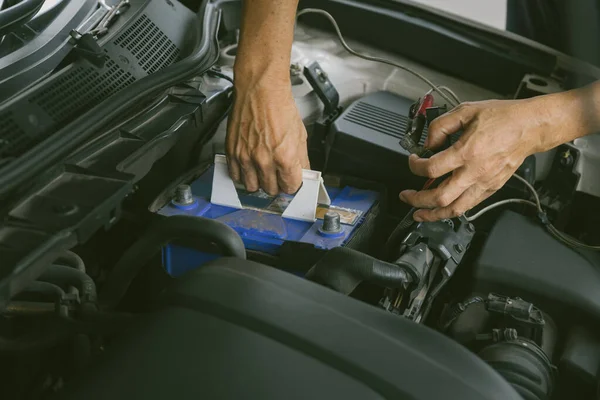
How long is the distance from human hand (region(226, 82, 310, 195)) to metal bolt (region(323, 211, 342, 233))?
0.09 m

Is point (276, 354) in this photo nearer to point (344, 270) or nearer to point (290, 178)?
point (344, 270)

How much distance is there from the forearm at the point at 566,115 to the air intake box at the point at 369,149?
9.4 inches

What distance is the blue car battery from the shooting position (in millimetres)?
1068

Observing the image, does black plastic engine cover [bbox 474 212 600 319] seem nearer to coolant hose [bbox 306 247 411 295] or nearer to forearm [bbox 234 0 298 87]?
coolant hose [bbox 306 247 411 295]

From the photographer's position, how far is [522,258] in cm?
111

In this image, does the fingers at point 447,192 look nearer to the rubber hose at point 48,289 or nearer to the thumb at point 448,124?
the thumb at point 448,124

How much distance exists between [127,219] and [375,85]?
2.18 ft

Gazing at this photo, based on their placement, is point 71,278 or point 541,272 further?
point 541,272

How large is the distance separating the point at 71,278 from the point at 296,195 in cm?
39

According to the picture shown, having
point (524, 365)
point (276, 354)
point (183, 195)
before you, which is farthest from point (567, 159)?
point (276, 354)

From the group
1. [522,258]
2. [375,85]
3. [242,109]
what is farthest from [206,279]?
[375,85]

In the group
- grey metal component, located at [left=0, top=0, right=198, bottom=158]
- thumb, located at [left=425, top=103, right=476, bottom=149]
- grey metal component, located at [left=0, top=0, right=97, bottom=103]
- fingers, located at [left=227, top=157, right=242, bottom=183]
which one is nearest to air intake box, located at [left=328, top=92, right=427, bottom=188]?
thumb, located at [left=425, top=103, right=476, bottom=149]

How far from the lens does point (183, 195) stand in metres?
1.13

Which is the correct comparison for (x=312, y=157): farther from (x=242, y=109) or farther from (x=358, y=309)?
(x=358, y=309)
